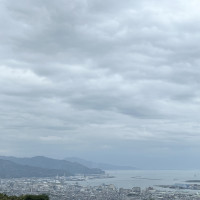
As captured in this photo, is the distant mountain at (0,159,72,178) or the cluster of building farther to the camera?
the distant mountain at (0,159,72,178)

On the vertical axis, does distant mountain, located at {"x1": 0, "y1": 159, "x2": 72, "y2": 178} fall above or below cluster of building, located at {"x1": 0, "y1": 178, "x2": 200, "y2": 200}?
above

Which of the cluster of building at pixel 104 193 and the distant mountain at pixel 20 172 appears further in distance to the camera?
the distant mountain at pixel 20 172

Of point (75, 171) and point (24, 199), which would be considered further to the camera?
point (75, 171)

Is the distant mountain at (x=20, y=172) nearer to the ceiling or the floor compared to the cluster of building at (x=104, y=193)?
nearer to the ceiling

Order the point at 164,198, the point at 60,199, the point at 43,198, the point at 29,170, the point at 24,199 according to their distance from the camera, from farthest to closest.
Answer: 1. the point at 29,170
2. the point at 164,198
3. the point at 60,199
4. the point at 43,198
5. the point at 24,199

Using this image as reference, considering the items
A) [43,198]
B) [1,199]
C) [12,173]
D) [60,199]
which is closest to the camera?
[1,199]

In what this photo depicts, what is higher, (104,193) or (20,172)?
(20,172)

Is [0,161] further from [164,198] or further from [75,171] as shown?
[164,198]

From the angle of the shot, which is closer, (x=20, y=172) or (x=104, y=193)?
(x=104, y=193)

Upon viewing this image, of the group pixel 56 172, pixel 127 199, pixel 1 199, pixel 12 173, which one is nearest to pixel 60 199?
pixel 127 199

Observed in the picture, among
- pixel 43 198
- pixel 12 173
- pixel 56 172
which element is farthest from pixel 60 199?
pixel 56 172
